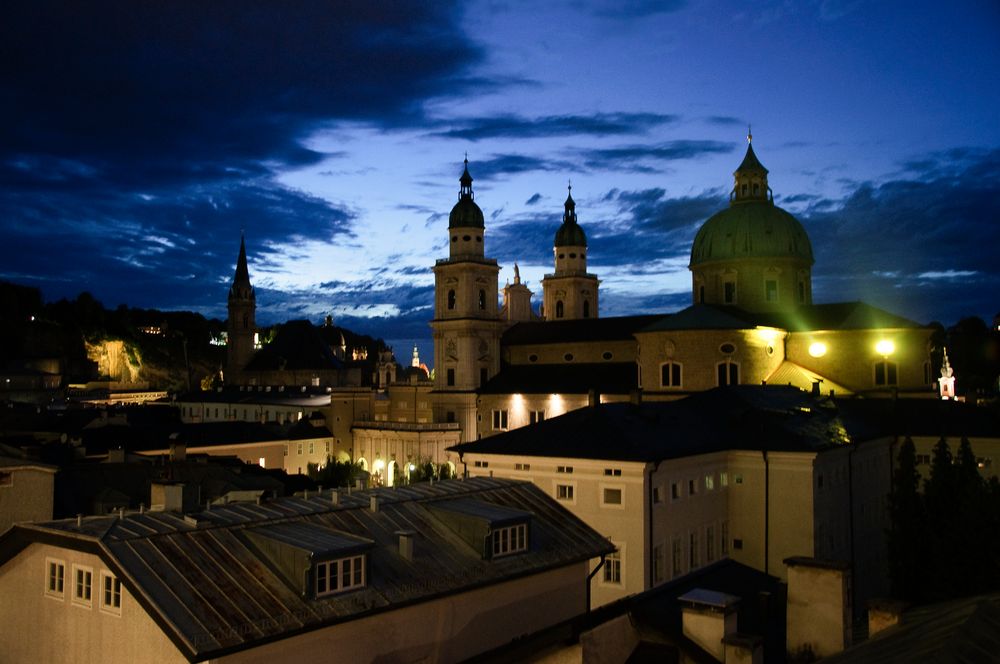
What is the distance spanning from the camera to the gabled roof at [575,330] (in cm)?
7594

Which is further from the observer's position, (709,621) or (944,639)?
(709,621)

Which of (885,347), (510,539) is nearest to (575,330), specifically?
(885,347)

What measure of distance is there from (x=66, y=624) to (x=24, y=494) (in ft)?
43.2

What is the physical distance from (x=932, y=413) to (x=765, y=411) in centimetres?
1317

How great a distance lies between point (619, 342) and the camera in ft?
246

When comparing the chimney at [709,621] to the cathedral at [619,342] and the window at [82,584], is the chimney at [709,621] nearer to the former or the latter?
the window at [82,584]

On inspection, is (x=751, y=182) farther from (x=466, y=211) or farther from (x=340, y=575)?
(x=340, y=575)

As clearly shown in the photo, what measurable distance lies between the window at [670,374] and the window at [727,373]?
8.93 feet

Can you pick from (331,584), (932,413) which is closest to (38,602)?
(331,584)

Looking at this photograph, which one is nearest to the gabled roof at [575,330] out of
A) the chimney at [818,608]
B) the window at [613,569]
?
the window at [613,569]

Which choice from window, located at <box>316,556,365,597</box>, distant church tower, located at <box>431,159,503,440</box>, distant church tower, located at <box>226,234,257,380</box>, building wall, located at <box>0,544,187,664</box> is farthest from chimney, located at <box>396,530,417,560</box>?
distant church tower, located at <box>226,234,257,380</box>

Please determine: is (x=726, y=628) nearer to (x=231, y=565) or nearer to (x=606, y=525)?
A: (x=231, y=565)

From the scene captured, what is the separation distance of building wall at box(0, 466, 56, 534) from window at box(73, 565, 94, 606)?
1268cm

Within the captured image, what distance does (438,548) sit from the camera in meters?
19.8
